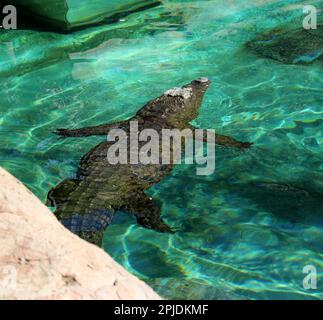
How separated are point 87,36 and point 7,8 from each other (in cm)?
163

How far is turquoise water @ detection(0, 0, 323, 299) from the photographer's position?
4641 mm

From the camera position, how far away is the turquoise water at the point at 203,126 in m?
4.64

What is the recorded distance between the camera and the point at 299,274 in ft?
14.7

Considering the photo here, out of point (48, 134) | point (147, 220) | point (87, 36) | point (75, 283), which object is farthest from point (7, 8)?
point (75, 283)

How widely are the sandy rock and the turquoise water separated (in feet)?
4.10

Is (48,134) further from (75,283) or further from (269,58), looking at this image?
(75,283)

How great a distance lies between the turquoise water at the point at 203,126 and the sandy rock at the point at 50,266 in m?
1.25

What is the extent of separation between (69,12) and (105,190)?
6.55 meters
